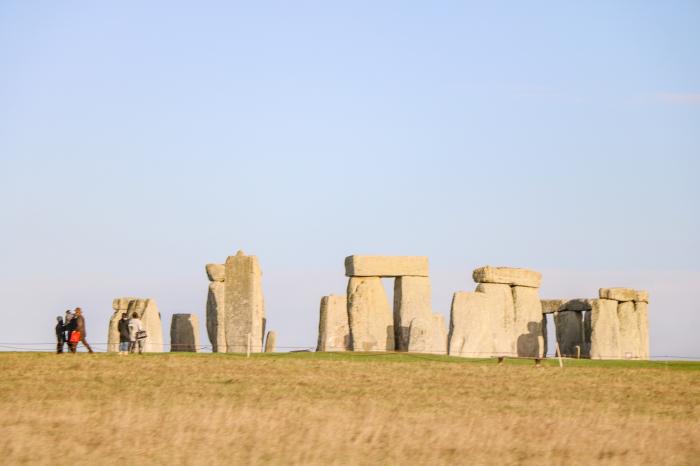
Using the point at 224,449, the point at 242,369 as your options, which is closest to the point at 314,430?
the point at 224,449

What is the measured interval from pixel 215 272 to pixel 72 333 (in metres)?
9.49

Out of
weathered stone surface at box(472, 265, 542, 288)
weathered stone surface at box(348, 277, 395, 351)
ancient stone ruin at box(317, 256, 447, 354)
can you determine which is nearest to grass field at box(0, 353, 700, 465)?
weathered stone surface at box(348, 277, 395, 351)

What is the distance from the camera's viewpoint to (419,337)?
37.0 m

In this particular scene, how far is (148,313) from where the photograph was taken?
4041cm

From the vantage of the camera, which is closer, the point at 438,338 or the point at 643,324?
the point at 438,338

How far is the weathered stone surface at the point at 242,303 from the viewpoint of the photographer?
123ft

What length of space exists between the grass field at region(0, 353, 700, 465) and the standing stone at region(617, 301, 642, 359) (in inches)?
459

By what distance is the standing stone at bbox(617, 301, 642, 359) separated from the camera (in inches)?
1793

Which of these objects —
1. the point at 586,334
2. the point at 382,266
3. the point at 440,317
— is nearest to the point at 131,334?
the point at 382,266

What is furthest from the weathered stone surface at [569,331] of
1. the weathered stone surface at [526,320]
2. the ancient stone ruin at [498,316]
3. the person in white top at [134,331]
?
the person in white top at [134,331]

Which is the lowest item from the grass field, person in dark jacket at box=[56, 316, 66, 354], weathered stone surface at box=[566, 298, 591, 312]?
the grass field

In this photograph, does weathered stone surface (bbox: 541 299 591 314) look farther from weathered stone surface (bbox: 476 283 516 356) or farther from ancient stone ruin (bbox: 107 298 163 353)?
ancient stone ruin (bbox: 107 298 163 353)

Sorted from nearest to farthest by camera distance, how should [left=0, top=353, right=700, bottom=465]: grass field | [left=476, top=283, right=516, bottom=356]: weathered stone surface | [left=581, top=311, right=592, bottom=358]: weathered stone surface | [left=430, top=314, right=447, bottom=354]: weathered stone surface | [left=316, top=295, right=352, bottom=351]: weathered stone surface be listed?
1. [left=0, top=353, right=700, bottom=465]: grass field
2. [left=430, top=314, right=447, bottom=354]: weathered stone surface
3. [left=476, top=283, right=516, bottom=356]: weathered stone surface
4. [left=316, top=295, right=352, bottom=351]: weathered stone surface
5. [left=581, top=311, right=592, bottom=358]: weathered stone surface

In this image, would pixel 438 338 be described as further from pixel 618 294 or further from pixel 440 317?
pixel 618 294
